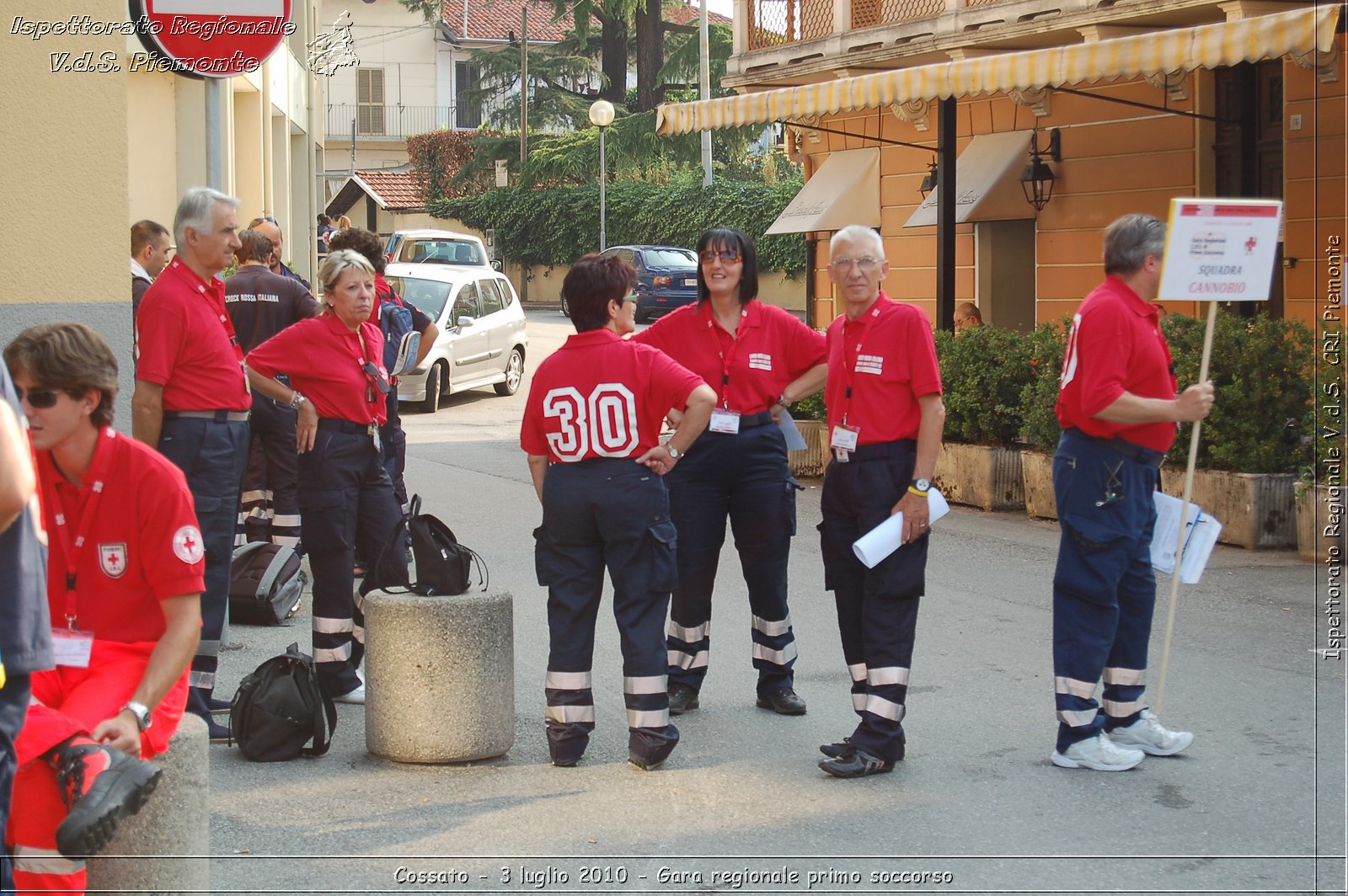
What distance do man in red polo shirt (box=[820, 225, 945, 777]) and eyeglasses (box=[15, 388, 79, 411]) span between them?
298cm

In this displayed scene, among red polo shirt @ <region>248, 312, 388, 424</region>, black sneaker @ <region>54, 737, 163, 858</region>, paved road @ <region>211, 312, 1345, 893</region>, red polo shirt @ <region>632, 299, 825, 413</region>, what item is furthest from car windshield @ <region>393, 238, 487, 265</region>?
black sneaker @ <region>54, 737, 163, 858</region>

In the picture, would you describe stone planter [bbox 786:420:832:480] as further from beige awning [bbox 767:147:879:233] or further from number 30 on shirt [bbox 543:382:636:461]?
beige awning [bbox 767:147:879:233]

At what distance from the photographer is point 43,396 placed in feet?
12.4

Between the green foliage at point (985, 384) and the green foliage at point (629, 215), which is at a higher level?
the green foliage at point (629, 215)

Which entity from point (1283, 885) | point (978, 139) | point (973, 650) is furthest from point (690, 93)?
point (1283, 885)

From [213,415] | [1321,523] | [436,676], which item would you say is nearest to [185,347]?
[213,415]

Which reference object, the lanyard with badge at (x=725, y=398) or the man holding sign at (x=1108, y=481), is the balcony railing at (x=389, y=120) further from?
the man holding sign at (x=1108, y=481)

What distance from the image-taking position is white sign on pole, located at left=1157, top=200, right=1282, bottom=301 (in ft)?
18.9

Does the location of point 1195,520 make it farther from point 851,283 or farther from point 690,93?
point 690,93

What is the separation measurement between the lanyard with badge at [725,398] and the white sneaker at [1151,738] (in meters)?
1.92

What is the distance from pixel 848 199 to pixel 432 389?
636 cm

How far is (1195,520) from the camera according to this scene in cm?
599

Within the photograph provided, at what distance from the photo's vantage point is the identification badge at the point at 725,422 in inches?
253

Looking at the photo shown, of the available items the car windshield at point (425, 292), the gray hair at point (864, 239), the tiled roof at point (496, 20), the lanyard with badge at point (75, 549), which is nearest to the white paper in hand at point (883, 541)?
the gray hair at point (864, 239)
